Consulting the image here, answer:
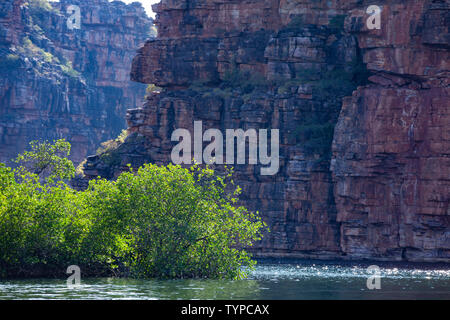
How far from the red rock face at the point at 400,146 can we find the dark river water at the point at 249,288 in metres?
23.9

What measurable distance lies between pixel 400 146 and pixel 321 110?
14953 millimetres

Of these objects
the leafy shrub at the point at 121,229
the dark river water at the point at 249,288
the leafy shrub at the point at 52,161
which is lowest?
the dark river water at the point at 249,288

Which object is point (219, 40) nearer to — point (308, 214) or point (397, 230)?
point (308, 214)

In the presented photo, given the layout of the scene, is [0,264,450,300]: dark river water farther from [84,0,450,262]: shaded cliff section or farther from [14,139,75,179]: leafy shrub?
[84,0,450,262]: shaded cliff section

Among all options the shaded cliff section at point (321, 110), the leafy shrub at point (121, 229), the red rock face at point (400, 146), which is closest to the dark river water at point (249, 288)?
the leafy shrub at point (121, 229)

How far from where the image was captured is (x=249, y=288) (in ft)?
221

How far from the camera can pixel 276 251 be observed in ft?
390

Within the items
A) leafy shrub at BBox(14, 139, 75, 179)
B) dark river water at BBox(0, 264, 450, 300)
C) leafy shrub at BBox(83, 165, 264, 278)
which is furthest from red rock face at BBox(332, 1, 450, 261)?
leafy shrub at BBox(83, 165, 264, 278)

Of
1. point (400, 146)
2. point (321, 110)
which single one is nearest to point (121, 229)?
point (400, 146)

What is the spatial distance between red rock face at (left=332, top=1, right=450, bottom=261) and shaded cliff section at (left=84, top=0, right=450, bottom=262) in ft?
0.39

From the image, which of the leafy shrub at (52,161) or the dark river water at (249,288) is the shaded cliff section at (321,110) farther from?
the leafy shrub at (52,161)

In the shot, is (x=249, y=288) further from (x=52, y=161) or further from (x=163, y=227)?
(x=52, y=161)

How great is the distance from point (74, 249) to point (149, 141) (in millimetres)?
66482

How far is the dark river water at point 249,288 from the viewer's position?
59.2 meters
